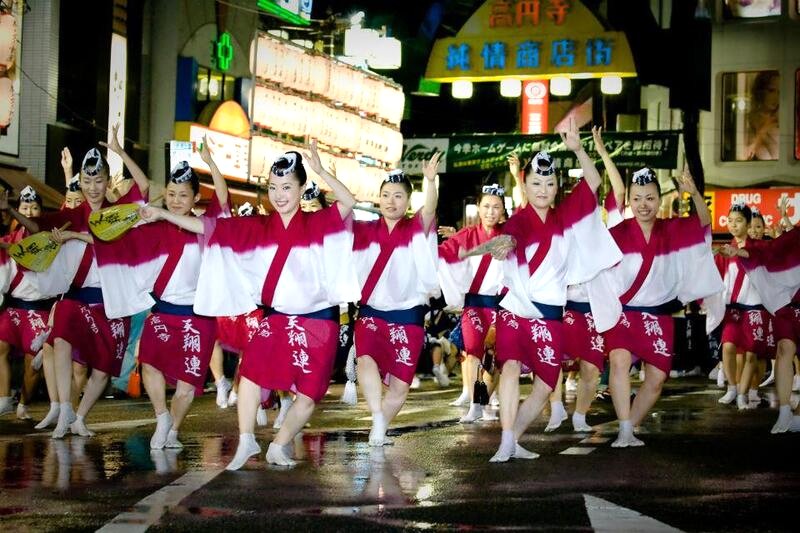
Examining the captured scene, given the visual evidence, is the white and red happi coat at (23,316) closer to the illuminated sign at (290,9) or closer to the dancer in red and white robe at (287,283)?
the dancer in red and white robe at (287,283)

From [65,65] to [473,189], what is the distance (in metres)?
21.2

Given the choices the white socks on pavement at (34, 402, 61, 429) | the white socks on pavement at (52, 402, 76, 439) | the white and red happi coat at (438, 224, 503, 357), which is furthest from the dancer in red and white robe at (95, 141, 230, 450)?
the white and red happi coat at (438, 224, 503, 357)

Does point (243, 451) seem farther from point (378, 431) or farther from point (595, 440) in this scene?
point (595, 440)

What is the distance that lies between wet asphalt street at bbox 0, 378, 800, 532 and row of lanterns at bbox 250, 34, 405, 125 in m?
14.8

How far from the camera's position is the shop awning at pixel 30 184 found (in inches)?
740

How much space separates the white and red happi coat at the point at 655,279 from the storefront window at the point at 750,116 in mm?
26869

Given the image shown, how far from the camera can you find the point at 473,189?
41.8 meters

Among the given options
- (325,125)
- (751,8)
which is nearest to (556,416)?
(325,125)

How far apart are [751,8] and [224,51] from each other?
51.5ft

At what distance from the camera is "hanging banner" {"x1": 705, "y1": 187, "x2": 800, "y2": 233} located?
111ft

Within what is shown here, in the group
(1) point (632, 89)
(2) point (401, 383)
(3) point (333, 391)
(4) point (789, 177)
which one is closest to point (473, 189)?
(1) point (632, 89)

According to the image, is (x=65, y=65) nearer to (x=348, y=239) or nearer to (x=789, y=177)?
(x=348, y=239)

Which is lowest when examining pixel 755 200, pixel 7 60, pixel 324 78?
pixel 755 200

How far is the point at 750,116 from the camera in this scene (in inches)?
1422
